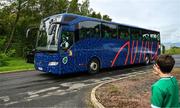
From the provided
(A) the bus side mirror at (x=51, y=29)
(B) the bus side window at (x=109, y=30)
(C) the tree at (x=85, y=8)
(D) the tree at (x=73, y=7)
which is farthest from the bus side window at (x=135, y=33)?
(C) the tree at (x=85, y=8)

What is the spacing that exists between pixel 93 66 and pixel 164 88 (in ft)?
46.1

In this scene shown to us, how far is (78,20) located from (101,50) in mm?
3026

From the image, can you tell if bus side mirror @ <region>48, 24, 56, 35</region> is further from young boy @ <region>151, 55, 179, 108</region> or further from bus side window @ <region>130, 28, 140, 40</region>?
young boy @ <region>151, 55, 179, 108</region>

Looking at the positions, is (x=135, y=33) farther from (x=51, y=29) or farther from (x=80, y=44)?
(x=51, y=29)

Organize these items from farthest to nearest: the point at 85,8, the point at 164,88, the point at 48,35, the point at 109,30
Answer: the point at 85,8 < the point at 109,30 < the point at 48,35 < the point at 164,88

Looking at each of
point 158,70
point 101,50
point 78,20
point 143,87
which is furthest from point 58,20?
point 158,70

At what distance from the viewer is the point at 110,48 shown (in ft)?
62.2

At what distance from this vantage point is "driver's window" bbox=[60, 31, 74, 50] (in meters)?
14.9

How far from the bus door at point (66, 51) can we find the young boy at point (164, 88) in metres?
11.5

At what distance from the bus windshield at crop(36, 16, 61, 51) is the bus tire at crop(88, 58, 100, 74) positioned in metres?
3.03

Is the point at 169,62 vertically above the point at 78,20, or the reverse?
the point at 78,20

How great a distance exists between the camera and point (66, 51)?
1511 centimetres

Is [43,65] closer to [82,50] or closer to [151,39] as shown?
[82,50]

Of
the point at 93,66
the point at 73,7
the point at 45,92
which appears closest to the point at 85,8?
the point at 73,7
